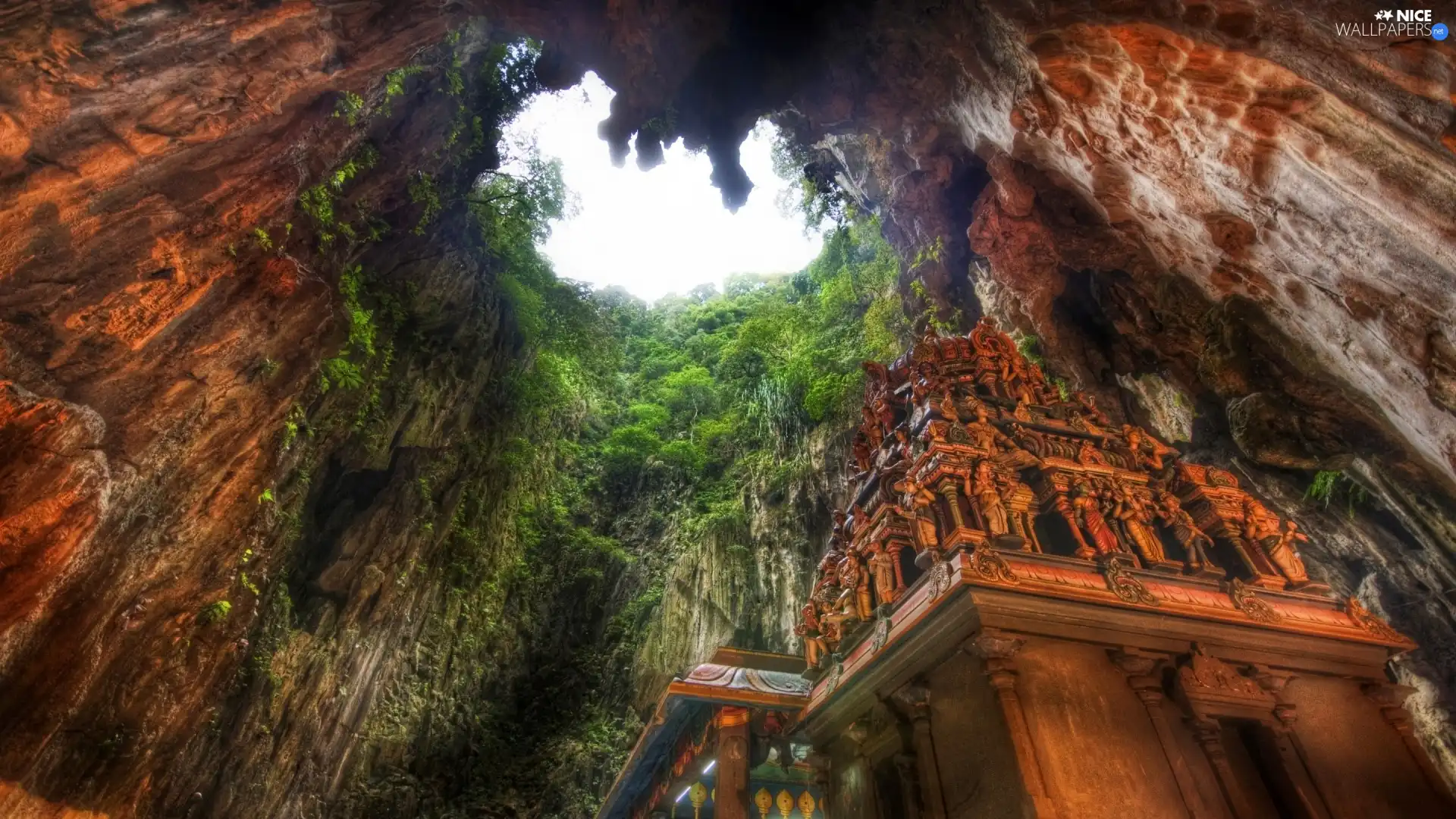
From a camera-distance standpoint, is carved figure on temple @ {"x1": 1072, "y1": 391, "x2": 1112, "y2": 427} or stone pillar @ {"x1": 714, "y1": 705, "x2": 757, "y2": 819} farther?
carved figure on temple @ {"x1": 1072, "y1": 391, "x2": 1112, "y2": 427}

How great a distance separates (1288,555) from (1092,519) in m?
1.44

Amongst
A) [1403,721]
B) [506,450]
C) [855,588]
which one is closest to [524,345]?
[506,450]

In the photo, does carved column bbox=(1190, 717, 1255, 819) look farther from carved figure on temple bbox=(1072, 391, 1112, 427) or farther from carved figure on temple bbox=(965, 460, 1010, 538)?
carved figure on temple bbox=(1072, 391, 1112, 427)

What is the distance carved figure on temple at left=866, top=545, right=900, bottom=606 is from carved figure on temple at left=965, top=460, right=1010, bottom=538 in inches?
33.0

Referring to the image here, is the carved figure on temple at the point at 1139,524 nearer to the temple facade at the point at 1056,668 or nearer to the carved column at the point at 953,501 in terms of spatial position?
the temple facade at the point at 1056,668

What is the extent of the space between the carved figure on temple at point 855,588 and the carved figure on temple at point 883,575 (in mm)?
97

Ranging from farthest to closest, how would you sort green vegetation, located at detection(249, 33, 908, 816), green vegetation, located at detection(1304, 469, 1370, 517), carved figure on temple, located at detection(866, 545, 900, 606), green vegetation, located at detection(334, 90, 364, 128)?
green vegetation, located at detection(249, 33, 908, 816) → green vegetation, located at detection(334, 90, 364, 128) → green vegetation, located at detection(1304, 469, 1370, 517) → carved figure on temple, located at detection(866, 545, 900, 606)

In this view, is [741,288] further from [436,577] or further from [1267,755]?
[1267,755]

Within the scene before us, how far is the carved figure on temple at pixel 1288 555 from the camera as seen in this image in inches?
173

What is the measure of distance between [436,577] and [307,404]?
4483mm

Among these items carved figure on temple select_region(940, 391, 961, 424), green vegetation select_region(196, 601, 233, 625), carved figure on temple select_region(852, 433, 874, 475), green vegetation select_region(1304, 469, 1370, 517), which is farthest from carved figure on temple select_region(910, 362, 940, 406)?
green vegetation select_region(196, 601, 233, 625)

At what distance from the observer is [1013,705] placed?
10.8ft

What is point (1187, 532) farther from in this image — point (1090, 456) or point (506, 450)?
point (506, 450)

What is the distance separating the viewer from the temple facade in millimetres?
3355
